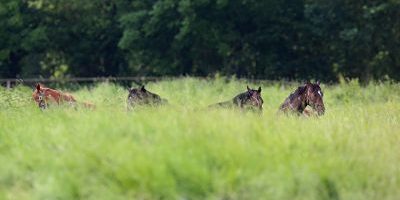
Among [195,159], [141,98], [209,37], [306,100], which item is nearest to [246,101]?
[306,100]

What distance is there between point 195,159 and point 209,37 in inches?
A: 1370

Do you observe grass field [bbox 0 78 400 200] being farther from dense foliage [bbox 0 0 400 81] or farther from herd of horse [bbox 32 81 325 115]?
dense foliage [bbox 0 0 400 81]

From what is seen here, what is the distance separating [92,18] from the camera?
149 ft

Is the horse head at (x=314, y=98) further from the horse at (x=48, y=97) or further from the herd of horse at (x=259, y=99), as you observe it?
the horse at (x=48, y=97)

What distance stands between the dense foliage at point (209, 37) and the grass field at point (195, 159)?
3264cm

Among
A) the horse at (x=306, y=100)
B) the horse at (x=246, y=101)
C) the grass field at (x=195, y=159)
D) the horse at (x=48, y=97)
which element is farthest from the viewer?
the horse at (x=48, y=97)

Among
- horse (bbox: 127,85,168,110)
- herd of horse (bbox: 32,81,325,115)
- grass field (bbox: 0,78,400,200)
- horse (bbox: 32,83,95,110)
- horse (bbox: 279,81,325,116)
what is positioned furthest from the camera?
horse (bbox: 32,83,95,110)

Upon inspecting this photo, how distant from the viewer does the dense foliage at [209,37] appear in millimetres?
42438

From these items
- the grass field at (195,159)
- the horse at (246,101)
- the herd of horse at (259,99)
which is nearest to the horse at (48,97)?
the herd of horse at (259,99)

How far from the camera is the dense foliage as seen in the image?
42438mm

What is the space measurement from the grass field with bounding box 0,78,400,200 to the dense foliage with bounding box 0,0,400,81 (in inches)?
1285

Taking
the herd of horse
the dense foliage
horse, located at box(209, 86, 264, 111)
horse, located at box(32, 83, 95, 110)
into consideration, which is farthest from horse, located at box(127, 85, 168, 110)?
the dense foliage

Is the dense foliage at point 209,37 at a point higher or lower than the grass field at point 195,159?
higher

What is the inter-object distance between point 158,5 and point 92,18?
17.2ft
